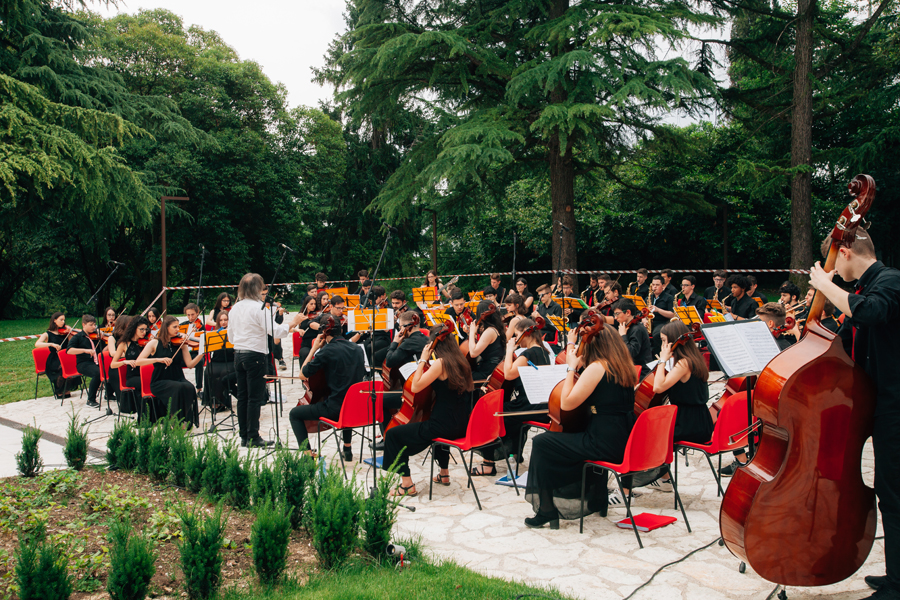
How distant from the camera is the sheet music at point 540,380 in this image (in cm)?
553

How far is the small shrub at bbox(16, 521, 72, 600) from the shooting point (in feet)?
Result: 10.7

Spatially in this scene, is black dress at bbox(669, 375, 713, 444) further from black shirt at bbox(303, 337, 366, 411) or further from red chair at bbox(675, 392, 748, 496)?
black shirt at bbox(303, 337, 366, 411)

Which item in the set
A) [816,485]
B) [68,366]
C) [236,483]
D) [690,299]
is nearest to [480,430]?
[236,483]

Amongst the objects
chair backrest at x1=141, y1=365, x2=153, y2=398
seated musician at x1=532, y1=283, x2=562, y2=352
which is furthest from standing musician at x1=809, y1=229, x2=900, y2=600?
seated musician at x1=532, y1=283, x2=562, y2=352

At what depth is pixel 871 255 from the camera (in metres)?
3.37

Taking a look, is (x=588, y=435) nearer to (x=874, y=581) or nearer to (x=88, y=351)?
(x=874, y=581)

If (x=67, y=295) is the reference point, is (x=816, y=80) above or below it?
above

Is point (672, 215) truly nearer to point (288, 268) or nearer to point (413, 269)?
point (413, 269)

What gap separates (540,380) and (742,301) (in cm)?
607

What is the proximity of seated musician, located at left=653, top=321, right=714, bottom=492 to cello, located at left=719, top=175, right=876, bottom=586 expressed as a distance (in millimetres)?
2186

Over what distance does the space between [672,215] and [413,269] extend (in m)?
14.2

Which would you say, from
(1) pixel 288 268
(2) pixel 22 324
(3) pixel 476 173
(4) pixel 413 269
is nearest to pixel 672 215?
(3) pixel 476 173

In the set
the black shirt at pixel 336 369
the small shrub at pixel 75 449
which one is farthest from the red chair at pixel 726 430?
the small shrub at pixel 75 449

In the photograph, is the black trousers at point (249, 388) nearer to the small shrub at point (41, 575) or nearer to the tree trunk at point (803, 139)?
the small shrub at point (41, 575)
